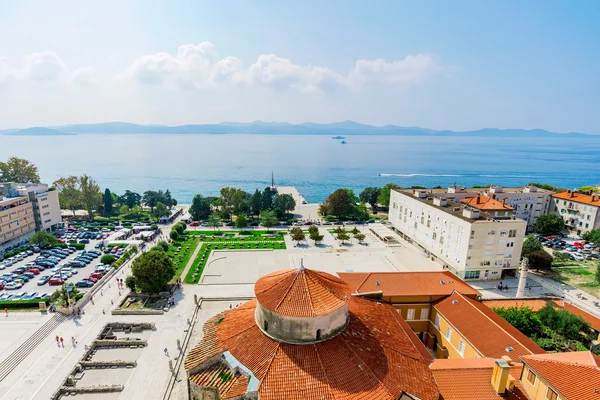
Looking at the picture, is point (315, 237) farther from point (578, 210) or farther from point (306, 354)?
point (578, 210)

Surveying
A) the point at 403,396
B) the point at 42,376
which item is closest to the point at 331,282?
the point at 403,396

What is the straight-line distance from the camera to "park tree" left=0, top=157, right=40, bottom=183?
78812mm

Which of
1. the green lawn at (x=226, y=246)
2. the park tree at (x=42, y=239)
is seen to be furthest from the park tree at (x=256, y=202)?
the park tree at (x=42, y=239)

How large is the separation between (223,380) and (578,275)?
2082 inches

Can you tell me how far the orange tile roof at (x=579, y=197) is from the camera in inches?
2492

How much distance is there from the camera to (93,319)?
34.4 m

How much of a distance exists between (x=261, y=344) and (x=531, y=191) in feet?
239

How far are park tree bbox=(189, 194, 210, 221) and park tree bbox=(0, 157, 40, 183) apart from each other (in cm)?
4344

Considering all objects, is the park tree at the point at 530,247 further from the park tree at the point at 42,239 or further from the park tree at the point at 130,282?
the park tree at the point at 42,239

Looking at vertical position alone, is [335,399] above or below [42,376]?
Answer: above

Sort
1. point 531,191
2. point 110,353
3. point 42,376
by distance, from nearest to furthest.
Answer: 1. point 42,376
2. point 110,353
3. point 531,191

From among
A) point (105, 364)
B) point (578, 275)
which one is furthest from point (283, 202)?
point (578, 275)

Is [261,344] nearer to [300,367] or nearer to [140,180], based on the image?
[300,367]

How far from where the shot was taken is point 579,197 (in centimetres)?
6656
